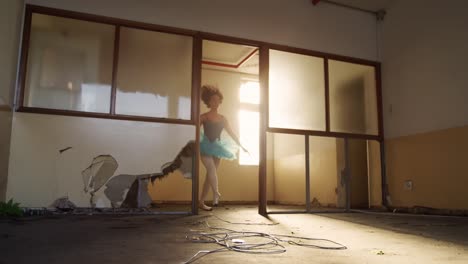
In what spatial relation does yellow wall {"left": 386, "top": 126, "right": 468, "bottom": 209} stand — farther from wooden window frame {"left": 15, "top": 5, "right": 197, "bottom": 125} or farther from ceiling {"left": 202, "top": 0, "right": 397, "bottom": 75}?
wooden window frame {"left": 15, "top": 5, "right": 197, "bottom": 125}

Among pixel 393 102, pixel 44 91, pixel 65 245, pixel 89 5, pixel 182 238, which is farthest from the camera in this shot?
pixel 393 102

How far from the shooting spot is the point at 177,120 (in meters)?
4.05

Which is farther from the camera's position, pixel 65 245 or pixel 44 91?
pixel 44 91

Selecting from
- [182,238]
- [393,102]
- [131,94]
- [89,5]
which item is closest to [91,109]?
[131,94]

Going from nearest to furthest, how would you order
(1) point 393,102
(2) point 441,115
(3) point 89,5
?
Answer: (3) point 89,5 < (2) point 441,115 < (1) point 393,102

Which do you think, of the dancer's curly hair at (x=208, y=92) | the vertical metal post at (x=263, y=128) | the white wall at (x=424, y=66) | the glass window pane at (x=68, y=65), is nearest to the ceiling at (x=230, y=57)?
the dancer's curly hair at (x=208, y=92)

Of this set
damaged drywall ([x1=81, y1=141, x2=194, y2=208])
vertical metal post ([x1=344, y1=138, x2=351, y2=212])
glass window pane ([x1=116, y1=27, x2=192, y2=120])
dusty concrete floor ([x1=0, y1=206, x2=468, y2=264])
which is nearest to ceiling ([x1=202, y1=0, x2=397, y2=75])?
glass window pane ([x1=116, y1=27, x2=192, y2=120])

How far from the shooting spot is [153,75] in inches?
159

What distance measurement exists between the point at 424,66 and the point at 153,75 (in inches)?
123

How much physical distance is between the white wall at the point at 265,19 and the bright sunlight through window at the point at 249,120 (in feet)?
8.56

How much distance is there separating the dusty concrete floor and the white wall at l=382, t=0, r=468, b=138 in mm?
1668

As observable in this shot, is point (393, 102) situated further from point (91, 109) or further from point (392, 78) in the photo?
point (91, 109)

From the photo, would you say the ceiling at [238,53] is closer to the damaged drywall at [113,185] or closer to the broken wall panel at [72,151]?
the broken wall panel at [72,151]

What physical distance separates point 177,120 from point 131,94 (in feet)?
1.79
